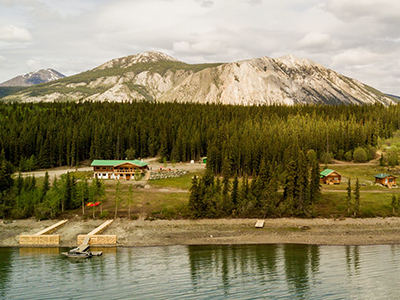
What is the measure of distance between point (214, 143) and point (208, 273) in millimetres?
71356

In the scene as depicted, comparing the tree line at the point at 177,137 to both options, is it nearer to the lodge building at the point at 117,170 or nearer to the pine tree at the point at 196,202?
the lodge building at the point at 117,170

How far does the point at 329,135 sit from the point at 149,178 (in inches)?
3355

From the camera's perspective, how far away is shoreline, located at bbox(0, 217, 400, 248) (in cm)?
6738

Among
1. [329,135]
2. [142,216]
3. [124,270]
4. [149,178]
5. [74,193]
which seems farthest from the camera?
[329,135]

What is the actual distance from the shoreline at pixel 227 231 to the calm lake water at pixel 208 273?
9.68ft

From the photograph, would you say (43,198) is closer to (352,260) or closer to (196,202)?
(196,202)

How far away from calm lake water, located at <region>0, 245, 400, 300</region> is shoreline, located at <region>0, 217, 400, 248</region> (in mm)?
2951

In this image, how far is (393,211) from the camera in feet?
266

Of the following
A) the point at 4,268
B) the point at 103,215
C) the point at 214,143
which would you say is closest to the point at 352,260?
the point at 103,215

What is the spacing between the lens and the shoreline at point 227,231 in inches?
2653

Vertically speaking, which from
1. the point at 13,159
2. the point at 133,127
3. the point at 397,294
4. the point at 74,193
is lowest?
the point at 397,294

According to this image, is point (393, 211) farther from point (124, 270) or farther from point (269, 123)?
point (269, 123)

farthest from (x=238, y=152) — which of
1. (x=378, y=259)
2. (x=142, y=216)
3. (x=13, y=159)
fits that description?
(x=13, y=159)

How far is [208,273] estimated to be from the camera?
5291cm
